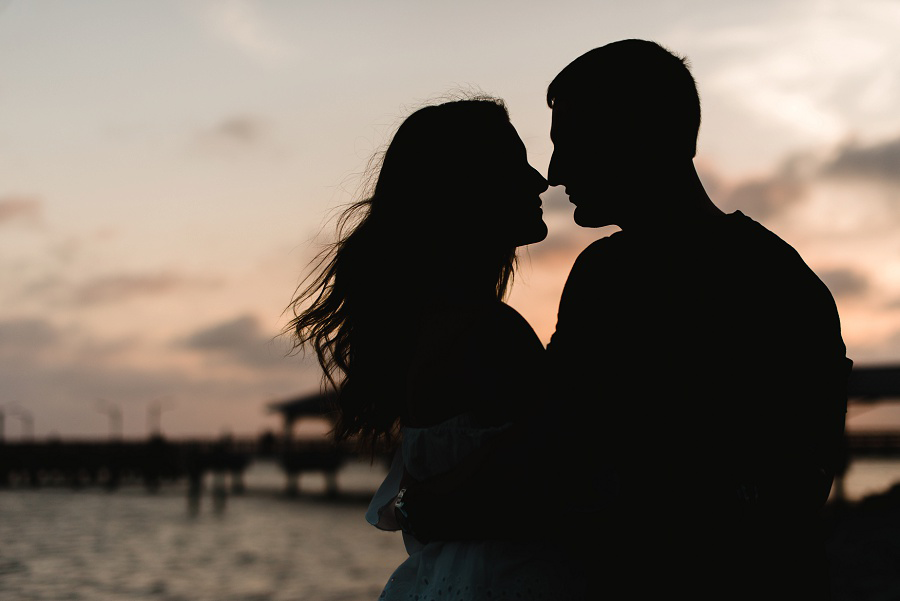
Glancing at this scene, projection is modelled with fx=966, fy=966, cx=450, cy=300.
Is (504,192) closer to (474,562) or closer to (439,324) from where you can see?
(439,324)

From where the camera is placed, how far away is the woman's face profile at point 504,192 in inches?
94.4

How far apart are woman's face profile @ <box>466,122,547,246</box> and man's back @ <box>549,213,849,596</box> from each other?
476mm

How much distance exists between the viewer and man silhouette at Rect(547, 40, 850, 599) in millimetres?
1841

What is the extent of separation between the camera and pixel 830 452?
6.54 ft

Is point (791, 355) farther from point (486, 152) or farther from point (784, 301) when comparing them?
point (486, 152)

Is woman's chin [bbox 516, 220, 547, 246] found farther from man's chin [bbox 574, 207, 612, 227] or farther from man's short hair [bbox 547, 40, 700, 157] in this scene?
man's short hair [bbox 547, 40, 700, 157]

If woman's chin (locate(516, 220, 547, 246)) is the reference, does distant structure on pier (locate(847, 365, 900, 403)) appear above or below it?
above

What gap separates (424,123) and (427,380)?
0.69m

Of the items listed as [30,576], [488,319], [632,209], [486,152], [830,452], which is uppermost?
[486,152]

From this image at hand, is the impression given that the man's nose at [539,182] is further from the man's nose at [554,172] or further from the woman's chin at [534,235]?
the man's nose at [554,172]

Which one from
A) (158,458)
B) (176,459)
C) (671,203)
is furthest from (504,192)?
(176,459)

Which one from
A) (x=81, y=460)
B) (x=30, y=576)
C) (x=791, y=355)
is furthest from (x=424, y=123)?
(x=81, y=460)

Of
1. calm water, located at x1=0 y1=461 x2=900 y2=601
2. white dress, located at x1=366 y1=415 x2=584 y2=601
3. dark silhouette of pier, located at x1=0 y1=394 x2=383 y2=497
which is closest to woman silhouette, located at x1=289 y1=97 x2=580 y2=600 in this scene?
white dress, located at x1=366 y1=415 x2=584 y2=601

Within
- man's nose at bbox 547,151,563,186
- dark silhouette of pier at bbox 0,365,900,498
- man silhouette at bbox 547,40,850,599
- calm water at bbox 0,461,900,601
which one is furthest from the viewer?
dark silhouette of pier at bbox 0,365,900,498
